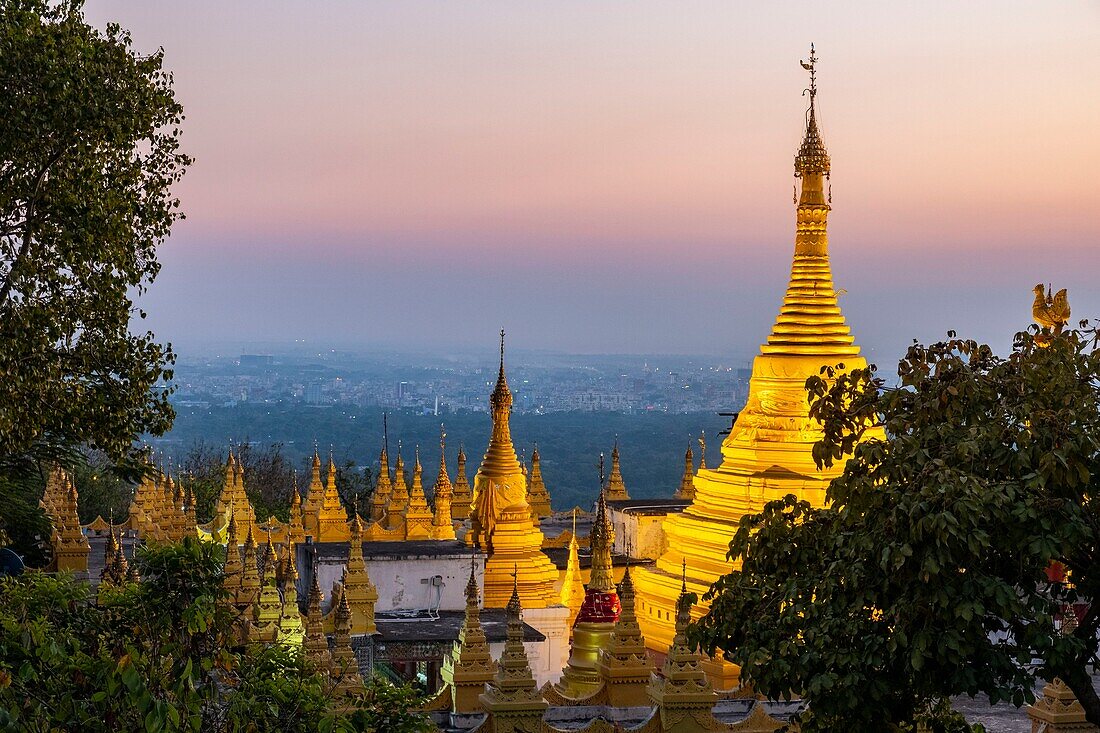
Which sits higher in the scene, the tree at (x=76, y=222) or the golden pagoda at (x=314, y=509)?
the tree at (x=76, y=222)

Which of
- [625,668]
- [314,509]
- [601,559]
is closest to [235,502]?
[314,509]

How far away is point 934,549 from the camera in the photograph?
42.2 feet

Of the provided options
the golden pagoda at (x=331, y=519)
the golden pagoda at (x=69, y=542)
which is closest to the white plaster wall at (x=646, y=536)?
the golden pagoda at (x=331, y=519)

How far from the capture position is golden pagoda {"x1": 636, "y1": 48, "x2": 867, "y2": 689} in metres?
30.5

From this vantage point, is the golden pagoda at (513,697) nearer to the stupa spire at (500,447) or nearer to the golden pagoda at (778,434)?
the golden pagoda at (778,434)

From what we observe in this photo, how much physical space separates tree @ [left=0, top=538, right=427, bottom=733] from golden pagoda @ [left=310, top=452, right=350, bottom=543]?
21353mm

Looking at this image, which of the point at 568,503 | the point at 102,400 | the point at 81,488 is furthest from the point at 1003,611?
the point at 568,503

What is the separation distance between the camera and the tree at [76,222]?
52.6 feet

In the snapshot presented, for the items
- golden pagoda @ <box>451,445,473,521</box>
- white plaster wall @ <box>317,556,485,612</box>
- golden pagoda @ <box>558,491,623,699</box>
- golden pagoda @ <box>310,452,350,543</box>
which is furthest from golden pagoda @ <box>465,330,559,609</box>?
golden pagoda @ <box>451,445,473,521</box>

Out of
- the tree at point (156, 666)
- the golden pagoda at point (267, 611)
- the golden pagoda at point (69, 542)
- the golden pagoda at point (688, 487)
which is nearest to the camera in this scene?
the tree at point (156, 666)

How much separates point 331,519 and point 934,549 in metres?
26.0

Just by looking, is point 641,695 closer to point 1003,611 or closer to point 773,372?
point 1003,611

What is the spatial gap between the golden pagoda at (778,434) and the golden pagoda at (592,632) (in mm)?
5208

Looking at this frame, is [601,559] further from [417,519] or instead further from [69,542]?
[417,519]
